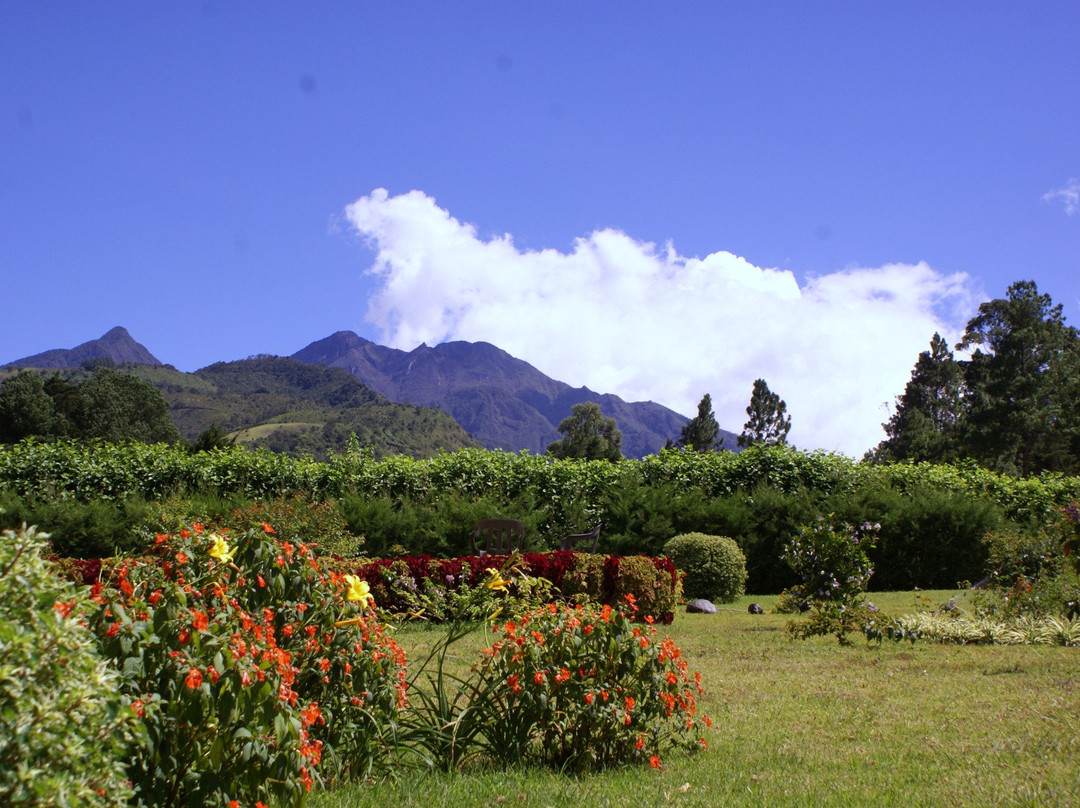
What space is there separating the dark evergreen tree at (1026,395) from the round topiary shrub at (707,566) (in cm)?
2885

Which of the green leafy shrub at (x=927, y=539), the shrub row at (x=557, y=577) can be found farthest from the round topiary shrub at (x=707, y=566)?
the green leafy shrub at (x=927, y=539)

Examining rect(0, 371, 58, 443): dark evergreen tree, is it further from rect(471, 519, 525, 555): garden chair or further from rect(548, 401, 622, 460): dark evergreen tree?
rect(471, 519, 525, 555): garden chair

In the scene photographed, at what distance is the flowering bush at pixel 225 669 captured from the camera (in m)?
2.52

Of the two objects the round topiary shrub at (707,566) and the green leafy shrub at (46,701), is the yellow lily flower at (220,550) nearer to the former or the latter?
the green leafy shrub at (46,701)

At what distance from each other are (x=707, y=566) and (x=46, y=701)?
11.1 metres

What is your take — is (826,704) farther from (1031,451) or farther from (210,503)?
(1031,451)

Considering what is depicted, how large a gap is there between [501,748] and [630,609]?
92cm

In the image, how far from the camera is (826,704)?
5406mm

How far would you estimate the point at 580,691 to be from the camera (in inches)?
150

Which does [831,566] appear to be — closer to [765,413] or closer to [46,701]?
[46,701]

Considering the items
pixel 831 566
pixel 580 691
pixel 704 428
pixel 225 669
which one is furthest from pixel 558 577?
pixel 704 428

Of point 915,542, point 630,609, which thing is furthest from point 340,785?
point 915,542

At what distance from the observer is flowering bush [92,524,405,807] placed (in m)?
2.52

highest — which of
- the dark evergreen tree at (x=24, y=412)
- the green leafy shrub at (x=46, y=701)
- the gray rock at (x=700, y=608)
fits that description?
the dark evergreen tree at (x=24, y=412)
